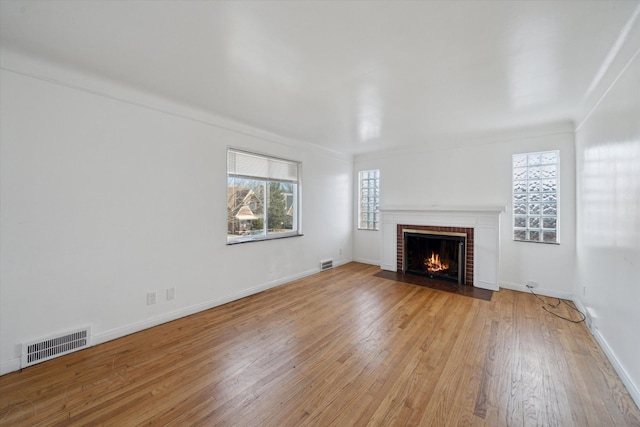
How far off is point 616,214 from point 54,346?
5037mm

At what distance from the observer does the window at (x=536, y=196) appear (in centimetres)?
386

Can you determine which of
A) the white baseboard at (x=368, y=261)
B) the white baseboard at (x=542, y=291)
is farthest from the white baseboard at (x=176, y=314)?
the white baseboard at (x=542, y=291)

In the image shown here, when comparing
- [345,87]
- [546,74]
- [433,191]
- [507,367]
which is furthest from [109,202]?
[433,191]

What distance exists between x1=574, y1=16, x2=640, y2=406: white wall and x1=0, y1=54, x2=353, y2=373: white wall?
393 cm

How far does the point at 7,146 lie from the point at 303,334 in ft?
10.1

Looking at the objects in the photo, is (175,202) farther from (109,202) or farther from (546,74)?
(546,74)

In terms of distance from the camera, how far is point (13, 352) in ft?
6.94

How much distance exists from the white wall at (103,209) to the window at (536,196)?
14.4 ft

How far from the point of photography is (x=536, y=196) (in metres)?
3.99

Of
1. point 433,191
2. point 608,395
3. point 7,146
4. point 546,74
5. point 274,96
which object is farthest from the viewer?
point 433,191

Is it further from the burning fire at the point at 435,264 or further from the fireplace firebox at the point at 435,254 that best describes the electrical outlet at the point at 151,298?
the burning fire at the point at 435,264

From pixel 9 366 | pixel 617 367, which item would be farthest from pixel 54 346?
pixel 617 367

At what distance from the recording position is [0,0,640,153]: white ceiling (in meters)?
1.61

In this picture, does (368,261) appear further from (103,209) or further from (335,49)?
(103,209)
